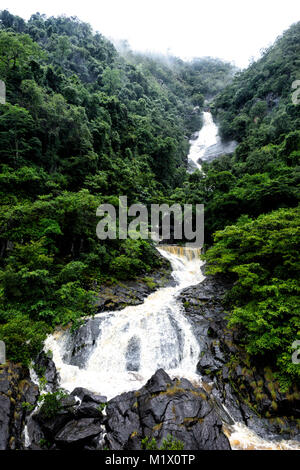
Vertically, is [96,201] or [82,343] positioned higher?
[96,201]

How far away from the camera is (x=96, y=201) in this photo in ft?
44.6

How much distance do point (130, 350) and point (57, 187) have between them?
1173 centimetres

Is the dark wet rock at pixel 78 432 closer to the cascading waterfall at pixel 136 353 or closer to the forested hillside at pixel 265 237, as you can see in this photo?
the cascading waterfall at pixel 136 353

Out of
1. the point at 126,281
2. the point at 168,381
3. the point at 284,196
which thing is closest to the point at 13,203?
the point at 126,281

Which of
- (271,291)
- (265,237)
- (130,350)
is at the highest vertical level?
(265,237)

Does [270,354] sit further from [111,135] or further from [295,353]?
[111,135]

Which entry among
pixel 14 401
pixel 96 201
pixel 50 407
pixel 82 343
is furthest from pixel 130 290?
pixel 14 401

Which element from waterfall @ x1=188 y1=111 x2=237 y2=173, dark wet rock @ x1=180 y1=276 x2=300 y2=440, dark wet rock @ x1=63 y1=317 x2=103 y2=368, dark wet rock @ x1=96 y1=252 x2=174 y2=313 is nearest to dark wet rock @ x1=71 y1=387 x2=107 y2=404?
dark wet rock @ x1=63 y1=317 x2=103 y2=368

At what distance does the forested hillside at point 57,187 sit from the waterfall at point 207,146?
14383 mm

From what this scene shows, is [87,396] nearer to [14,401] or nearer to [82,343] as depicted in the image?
[14,401]

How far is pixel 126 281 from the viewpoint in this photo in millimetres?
14719

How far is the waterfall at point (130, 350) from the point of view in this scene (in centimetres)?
824

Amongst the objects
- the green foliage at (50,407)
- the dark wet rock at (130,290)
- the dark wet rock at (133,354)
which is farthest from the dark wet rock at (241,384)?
the green foliage at (50,407)
